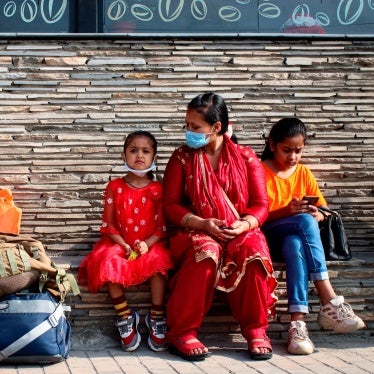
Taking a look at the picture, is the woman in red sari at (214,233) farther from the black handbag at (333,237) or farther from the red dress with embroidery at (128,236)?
the black handbag at (333,237)

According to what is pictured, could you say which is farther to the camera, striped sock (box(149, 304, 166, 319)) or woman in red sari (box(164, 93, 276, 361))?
Answer: striped sock (box(149, 304, 166, 319))

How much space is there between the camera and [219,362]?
4254mm

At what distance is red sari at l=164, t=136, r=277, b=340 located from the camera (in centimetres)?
441

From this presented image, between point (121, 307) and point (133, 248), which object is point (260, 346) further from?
point (133, 248)

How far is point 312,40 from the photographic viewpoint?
19.5 feet

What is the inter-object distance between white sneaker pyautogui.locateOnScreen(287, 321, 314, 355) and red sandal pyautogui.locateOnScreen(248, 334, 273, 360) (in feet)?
0.45

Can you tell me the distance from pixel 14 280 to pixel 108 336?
77cm

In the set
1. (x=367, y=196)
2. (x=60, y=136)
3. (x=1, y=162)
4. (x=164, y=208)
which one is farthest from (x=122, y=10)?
(x=367, y=196)

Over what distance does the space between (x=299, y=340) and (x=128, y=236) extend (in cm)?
125

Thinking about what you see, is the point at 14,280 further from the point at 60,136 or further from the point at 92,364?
the point at 60,136

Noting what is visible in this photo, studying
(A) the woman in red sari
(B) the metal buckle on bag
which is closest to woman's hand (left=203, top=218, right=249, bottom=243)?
(A) the woman in red sari

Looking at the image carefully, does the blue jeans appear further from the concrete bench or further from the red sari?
the concrete bench

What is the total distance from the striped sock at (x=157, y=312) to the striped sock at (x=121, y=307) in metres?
0.14

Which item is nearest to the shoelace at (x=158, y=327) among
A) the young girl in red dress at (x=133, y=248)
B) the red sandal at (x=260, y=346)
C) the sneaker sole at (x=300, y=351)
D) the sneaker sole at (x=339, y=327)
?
the young girl in red dress at (x=133, y=248)
